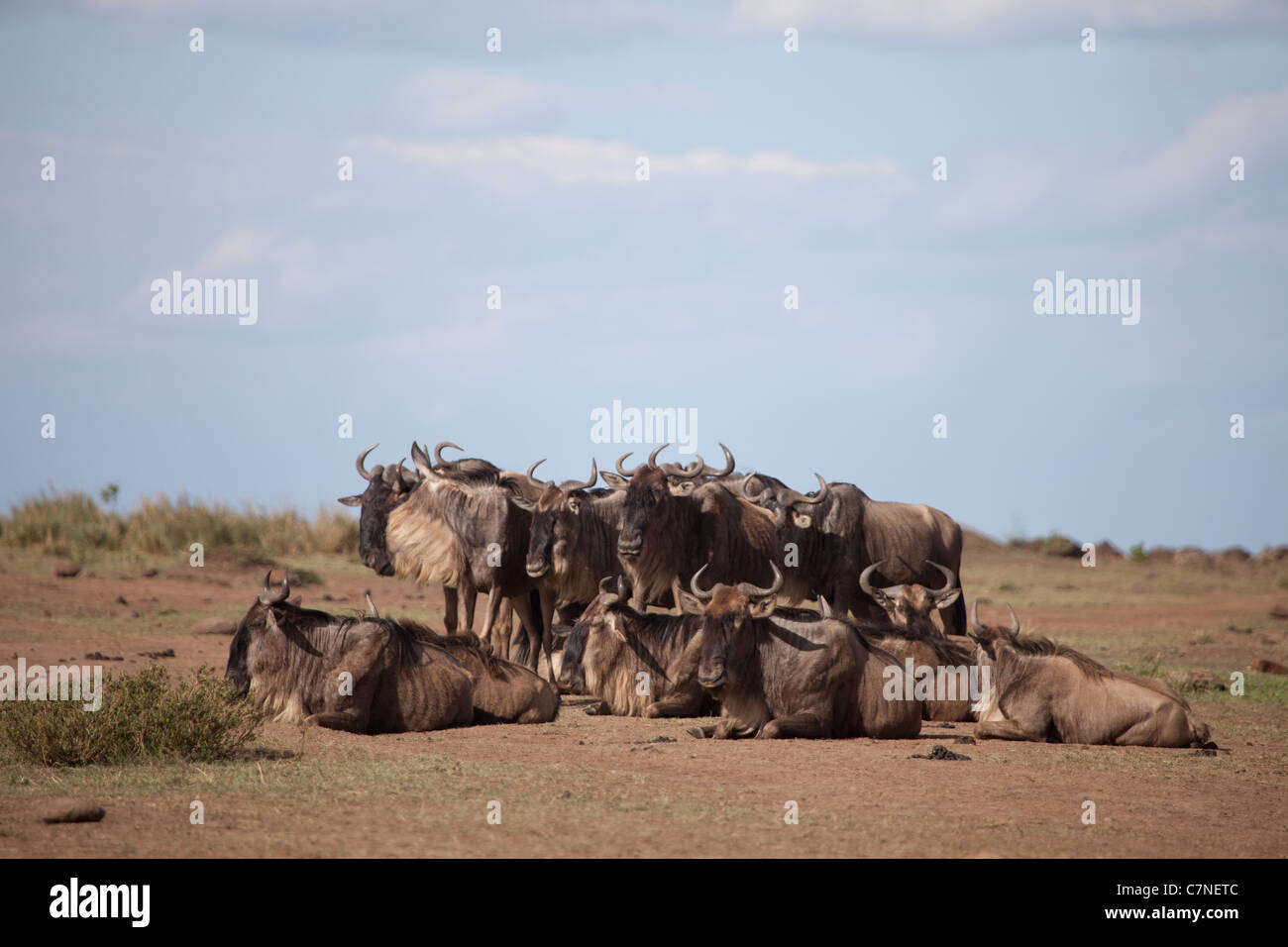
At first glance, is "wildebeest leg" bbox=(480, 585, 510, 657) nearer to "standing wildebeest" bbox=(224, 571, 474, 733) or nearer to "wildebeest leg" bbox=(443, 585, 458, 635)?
"wildebeest leg" bbox=(443, 585, 458, 635)

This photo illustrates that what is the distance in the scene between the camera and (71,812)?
781 centimetres

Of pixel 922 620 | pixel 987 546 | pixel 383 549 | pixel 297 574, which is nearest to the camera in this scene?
pixel 922 620

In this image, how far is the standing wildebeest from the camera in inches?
443

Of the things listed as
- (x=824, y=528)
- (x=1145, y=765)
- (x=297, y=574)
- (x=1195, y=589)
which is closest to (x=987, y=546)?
(x=1195, y=589)

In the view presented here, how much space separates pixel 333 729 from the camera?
36.7 ft

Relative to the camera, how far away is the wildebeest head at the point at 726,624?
11.4 m

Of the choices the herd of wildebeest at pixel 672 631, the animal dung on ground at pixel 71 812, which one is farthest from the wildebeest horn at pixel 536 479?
the animal dung on ground at pixel 71 812

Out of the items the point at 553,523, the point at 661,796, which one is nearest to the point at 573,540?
the point at 553,523

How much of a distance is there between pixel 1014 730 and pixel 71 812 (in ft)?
23.7

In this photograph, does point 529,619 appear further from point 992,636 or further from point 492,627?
point 992,636
